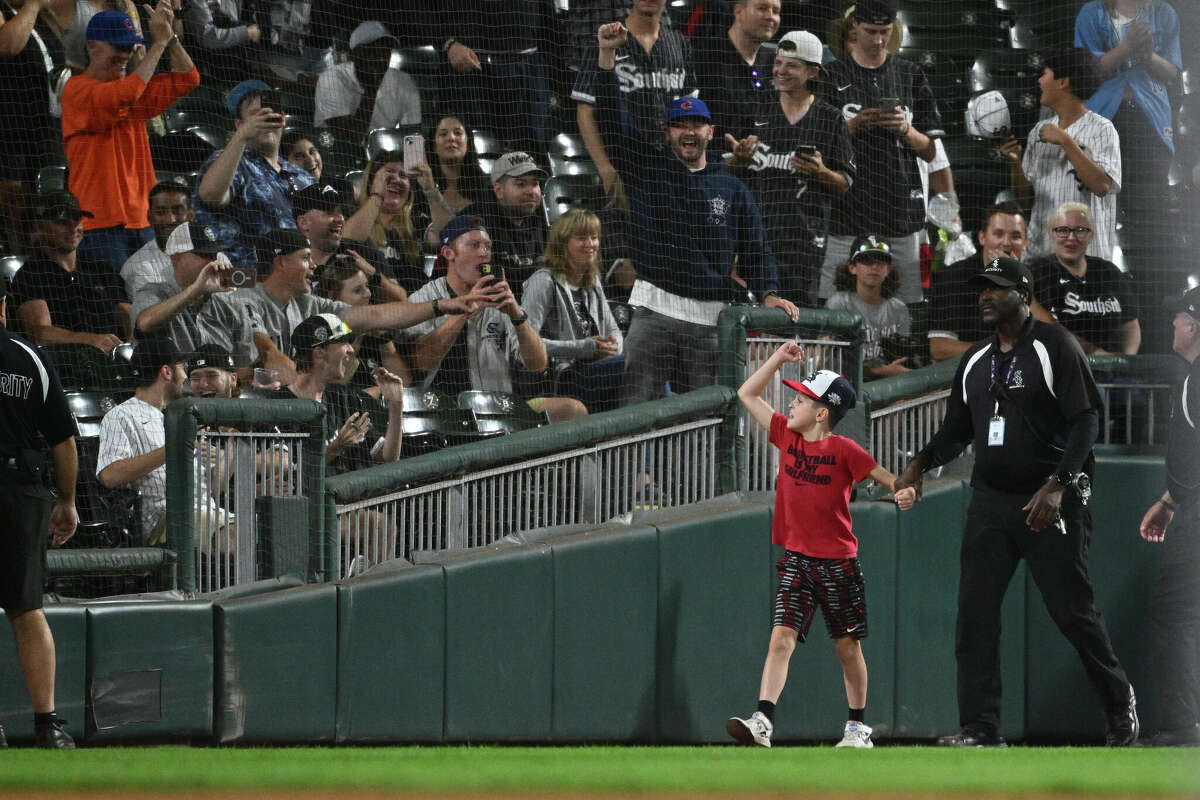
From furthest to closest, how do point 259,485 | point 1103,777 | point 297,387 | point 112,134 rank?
point 112,134
point 297,387
point 259,485
point 1103,777

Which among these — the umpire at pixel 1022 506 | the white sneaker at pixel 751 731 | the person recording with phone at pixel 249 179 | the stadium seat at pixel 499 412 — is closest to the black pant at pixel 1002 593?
the umpire at pixel 1022 506

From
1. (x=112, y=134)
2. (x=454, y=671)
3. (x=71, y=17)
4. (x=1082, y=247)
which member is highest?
(x=71, y=17)

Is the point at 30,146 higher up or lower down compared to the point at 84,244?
higher up

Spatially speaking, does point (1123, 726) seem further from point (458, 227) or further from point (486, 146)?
point (486, 146)

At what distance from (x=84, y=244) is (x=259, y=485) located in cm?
198

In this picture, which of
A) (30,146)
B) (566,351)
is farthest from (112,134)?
(566,351)

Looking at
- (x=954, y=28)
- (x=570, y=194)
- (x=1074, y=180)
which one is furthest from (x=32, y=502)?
(x=954, y=28)

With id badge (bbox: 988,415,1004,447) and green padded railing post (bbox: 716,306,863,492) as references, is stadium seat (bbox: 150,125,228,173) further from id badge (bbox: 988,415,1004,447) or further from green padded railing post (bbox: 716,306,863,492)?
id badge (bbox: 988,415,1004,447)

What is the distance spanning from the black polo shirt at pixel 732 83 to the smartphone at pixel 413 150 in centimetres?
184

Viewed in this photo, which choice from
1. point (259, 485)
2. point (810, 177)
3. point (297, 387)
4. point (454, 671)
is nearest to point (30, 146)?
point (297, 387)

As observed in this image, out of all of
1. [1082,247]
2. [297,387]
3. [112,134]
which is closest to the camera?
[297,387]

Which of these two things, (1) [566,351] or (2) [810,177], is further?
(2) [810,177]

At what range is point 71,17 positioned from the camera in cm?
791

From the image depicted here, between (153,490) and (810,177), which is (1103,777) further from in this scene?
(810,177)
